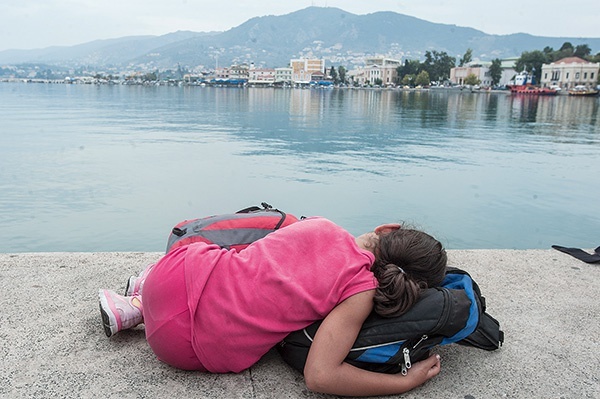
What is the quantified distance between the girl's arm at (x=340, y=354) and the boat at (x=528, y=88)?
97117 millimetres

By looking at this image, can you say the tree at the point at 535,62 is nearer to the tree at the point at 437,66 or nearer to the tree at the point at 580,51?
the tree at the point at 580,51

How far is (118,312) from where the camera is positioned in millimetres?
2473

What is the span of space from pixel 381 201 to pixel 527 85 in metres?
101

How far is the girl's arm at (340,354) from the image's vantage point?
201cm

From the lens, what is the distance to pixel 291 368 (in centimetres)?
233

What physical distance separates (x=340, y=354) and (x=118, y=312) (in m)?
1.09

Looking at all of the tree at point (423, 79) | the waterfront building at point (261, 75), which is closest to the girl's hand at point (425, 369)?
the tree at point (423, 79)

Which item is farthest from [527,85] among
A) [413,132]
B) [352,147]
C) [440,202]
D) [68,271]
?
[68,271]

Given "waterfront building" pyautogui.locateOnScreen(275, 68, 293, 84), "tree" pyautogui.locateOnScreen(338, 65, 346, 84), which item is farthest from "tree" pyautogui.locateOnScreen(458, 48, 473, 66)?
"waterfront building" pyautogui.locateOnScreen(275, 68, 293, 84)

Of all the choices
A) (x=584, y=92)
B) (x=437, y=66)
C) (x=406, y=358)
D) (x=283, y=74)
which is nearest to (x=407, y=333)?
(x=406, y=358)

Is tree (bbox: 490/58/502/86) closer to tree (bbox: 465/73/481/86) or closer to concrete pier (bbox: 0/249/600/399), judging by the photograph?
tree (bbox: 465/73/481/86)

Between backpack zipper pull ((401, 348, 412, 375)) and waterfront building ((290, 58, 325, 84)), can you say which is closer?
backpack zipper pull ((401, 348, 412, 375))

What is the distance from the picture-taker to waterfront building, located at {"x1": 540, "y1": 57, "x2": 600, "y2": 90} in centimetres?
9519

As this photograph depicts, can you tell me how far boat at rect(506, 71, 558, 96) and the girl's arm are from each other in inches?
3824
